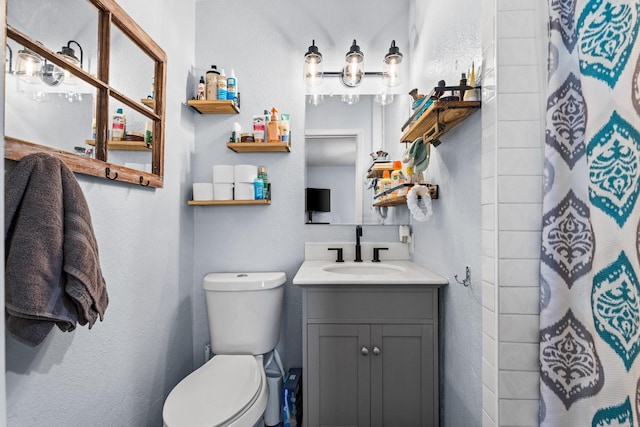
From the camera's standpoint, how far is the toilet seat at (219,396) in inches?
45.9

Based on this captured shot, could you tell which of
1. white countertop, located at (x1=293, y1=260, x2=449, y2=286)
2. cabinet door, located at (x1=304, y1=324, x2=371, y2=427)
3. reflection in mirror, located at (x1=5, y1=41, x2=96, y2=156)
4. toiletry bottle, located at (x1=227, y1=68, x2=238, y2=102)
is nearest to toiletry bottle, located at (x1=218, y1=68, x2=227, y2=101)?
toiletry bottle, located at (x1=227, y1=68, x2=238, y2=102)

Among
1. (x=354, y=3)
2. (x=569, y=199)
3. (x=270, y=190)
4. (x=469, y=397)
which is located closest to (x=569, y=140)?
(x=569, y=199)

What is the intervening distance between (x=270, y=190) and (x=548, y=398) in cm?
161

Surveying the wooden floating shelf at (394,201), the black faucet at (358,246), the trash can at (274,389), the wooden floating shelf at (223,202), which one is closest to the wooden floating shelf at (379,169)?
the wooden floating shelf at (394,201)

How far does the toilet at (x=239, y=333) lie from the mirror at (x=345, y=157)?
21.6 inches

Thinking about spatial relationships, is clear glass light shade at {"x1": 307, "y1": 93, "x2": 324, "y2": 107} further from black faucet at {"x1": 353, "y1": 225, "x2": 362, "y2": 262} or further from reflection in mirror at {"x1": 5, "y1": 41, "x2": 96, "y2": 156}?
reflection in mirror at {"x1": 5, "y1": 41, "x2": 96, "y2": 156}

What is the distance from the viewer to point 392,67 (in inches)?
79.0

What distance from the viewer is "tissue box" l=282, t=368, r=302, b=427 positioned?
173cm

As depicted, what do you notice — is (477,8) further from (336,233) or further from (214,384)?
(214,384)

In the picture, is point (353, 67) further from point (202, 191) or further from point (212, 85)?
point (202, 191)

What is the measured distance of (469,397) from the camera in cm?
122

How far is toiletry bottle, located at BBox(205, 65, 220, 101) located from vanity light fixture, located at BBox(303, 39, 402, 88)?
1.68 feet

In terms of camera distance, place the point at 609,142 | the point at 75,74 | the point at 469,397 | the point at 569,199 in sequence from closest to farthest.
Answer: the point at 609,142 → the point at 569,199 → the point at 75,74 → the point at 469,397

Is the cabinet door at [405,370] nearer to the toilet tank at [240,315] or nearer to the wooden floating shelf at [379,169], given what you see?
the toilet tank at [240,315]
